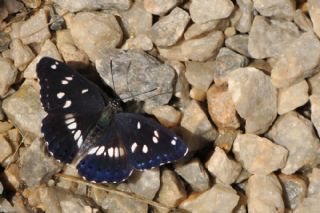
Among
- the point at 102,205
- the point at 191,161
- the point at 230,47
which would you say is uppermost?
the point at 230,47

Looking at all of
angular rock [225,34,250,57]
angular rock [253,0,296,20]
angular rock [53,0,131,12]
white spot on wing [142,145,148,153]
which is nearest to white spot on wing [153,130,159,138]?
white spot on wing [142,145,148,153]

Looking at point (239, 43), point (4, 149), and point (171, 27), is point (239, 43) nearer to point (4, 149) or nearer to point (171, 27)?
point (171, 27)

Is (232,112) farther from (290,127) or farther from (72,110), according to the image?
(72,110)

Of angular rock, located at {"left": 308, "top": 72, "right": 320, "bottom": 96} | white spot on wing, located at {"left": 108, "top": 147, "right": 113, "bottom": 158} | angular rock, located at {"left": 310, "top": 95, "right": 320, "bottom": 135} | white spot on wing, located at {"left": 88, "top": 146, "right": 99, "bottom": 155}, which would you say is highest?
angular rock, located at {"left": 308, "top": 72, "right": 320, "bottom": 96}

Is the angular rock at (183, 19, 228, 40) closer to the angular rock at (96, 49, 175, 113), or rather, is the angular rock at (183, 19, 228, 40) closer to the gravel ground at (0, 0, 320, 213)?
the gravel ground at (0, 0, 320, 213)

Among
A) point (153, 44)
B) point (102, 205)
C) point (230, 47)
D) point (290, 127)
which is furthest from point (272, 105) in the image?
point (102, 205)

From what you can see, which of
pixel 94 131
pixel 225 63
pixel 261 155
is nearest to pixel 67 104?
pixel 94 131
